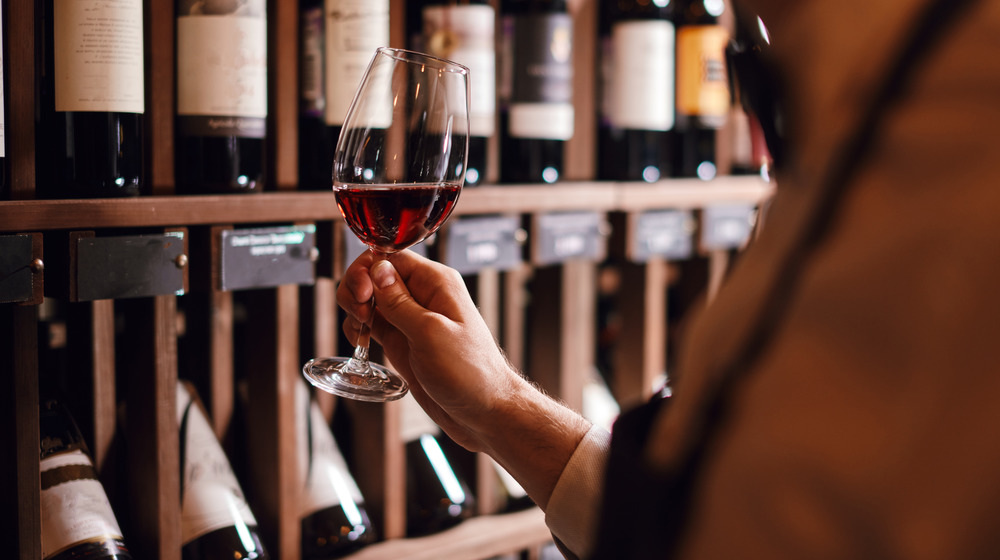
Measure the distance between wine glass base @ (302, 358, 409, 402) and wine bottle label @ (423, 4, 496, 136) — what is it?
1.27 ft

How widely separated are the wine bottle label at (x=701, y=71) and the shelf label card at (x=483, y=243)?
46 centimetres

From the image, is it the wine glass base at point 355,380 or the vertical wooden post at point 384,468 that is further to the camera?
the vertical wooden post at point 384,468

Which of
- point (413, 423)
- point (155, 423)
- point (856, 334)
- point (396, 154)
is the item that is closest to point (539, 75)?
point (396, 154)

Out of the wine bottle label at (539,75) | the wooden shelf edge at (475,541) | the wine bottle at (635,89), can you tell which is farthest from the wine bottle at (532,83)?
the wooden shelf edge at (475,541)

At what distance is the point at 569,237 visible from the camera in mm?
1250

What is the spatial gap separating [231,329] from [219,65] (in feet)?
1.19

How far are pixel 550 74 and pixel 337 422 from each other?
619mm

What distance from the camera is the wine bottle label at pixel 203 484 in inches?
38.3

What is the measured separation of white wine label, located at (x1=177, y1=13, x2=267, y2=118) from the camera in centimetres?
87

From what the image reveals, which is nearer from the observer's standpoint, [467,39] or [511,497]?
[467,39]

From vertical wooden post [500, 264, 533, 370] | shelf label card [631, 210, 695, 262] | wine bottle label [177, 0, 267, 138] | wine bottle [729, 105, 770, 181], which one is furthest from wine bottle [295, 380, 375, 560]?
wine bottle [729, 105, 770, 181]

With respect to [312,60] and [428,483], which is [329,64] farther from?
[428,483]

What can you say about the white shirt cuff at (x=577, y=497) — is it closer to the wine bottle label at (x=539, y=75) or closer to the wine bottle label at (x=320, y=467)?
the wine bottle label at (x=320, y=467)

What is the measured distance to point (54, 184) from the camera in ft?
2.70
